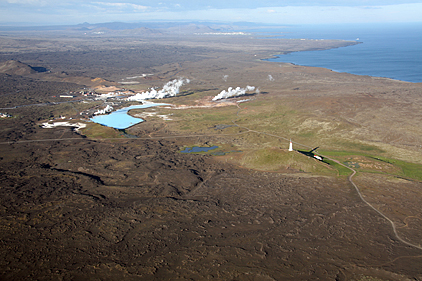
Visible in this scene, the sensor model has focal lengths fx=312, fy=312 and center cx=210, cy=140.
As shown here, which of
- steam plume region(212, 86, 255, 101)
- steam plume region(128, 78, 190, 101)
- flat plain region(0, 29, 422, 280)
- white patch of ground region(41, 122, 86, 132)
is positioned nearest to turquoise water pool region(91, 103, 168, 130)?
flat plain region(0, 29, 422, 280)

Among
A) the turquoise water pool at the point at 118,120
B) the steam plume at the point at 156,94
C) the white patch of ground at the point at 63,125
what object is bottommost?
the white patch of ground at the point at 63,125

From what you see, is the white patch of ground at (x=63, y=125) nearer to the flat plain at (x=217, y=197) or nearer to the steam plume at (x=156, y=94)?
the flat plain at (x=217, y=197)

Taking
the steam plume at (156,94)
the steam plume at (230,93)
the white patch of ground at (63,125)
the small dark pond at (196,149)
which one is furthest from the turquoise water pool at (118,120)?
the steam plume at (230,93)

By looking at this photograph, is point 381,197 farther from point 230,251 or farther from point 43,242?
point 43,242

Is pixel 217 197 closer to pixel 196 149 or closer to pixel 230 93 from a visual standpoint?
pixel 196 149

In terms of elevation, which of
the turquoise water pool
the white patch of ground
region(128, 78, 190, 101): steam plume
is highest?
region(128, 78, 190, 101): steam plume

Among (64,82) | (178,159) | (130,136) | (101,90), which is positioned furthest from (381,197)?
(64,82)

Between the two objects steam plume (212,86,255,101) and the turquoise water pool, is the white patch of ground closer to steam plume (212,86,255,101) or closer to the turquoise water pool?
the turquoise water pool

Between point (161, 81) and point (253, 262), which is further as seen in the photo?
point (161, 81)
